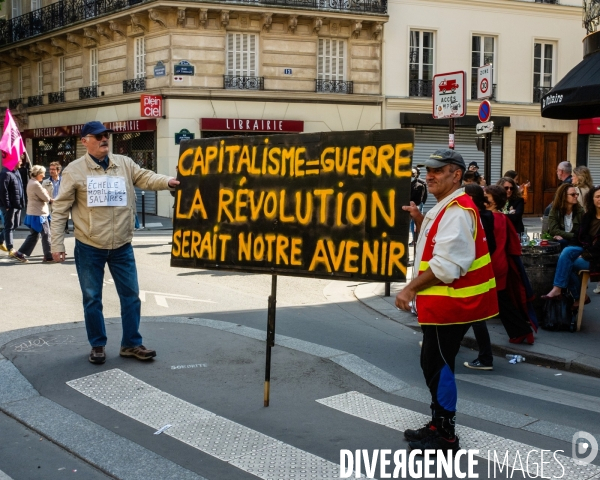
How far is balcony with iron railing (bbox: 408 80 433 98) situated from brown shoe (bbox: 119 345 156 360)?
22123 mm

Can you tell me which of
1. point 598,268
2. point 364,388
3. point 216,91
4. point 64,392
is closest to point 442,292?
point 364,388

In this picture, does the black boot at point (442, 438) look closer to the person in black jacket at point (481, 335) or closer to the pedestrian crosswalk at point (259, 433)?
the pedestrian crosswalk at point (259, 433)

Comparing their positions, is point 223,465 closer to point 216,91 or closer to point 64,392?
point 64,392

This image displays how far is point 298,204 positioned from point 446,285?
1.30 m

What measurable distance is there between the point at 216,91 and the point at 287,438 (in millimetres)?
21596

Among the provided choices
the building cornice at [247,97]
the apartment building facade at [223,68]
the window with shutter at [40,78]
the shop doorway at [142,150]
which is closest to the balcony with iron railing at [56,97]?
the window with shutter at [40,78]

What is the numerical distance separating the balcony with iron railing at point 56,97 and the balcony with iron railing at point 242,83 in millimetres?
8209

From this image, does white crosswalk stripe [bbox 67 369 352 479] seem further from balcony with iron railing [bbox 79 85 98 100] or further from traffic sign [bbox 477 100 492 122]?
balcony with iron railing [bbox 79 85 98 100]

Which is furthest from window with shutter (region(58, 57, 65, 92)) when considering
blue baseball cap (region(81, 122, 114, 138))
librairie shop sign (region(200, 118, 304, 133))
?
blue baseball cap (region(81, 122, 114, 138))

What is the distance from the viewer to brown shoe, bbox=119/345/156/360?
6.55 metres

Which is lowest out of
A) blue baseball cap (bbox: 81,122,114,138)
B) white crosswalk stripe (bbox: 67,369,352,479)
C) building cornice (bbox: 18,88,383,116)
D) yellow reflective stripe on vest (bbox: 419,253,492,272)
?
white crosswalk stripe (bbox: 67,369,352,479)

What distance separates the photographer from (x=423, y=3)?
26969mm

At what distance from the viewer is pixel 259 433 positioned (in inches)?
193

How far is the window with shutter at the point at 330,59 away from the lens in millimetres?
26422
